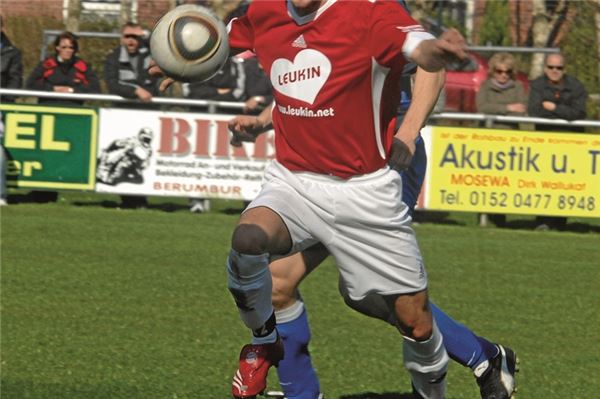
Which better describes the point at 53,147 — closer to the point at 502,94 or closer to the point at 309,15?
the point at 502,94

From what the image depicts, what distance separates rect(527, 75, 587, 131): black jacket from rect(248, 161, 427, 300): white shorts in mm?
9047

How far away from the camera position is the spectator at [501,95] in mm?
15125

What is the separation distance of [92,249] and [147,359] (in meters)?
4.49

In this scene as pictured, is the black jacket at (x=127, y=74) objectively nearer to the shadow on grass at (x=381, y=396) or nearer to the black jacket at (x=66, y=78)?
the black jacket at (x=66, y=78)

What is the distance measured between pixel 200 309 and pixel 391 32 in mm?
3944

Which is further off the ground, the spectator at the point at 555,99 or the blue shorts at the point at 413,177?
the blue shorts at the point at 413,177

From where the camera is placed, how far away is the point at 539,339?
344 inches

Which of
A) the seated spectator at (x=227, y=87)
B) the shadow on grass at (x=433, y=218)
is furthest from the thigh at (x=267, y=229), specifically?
the seated spectator at (x=227, y=87)

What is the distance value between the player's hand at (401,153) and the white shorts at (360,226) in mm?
65

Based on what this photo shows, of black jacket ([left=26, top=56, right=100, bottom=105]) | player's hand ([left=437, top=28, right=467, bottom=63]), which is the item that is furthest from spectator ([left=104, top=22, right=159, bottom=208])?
player's hand ([left=437, top=28, right=467, bottom=63])

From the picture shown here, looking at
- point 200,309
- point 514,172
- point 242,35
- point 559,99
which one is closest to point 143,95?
point 514,172

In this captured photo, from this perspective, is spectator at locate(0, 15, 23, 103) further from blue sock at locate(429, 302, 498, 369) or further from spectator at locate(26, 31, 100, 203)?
blue sock at locate(429, 302, 498, 369)

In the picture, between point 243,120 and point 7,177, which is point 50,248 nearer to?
point 7,177

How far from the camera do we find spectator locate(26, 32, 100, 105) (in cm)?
1539
